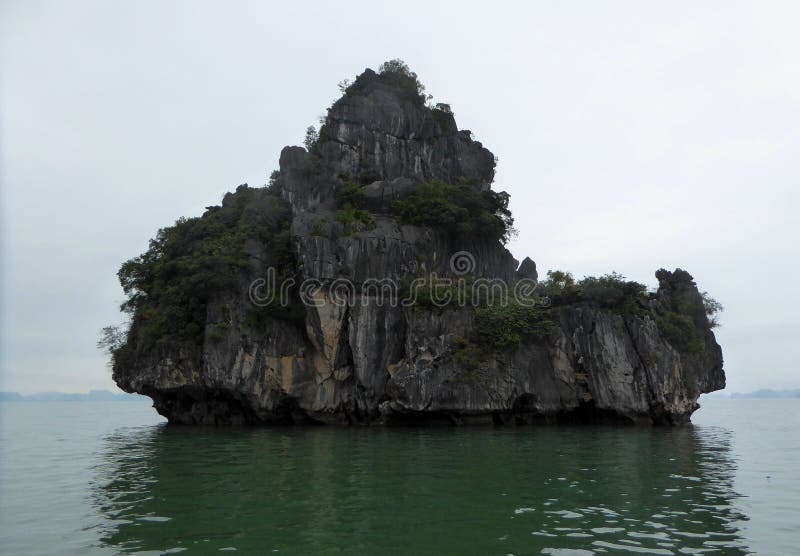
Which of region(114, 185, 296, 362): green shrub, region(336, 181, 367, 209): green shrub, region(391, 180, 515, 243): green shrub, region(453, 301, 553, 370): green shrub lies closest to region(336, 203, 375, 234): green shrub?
region(336, 181, 367, 209): green shrub

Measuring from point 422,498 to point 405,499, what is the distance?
34cm

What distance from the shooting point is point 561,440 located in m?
20.7

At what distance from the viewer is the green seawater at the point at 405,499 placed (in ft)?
25.9

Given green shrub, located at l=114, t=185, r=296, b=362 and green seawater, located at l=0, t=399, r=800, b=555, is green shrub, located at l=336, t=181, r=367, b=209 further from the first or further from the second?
green seawater, located at l=0, t=399, r=800, b=555

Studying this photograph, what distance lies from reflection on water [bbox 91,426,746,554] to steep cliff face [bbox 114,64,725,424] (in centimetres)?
764

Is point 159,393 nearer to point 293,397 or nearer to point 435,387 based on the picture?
point 293,397

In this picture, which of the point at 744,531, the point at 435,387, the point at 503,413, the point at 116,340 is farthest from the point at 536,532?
the point at 116,340

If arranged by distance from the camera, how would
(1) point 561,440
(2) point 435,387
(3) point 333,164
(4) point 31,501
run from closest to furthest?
(4) point 31,501, (1) point 561,440, (2) point 435,387, (3) point 333,164

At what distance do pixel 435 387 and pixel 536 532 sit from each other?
18.3 metres

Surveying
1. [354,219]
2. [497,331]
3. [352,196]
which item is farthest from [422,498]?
[352,196]

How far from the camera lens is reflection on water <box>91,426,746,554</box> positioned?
25.9 ft

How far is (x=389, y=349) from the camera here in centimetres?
2844

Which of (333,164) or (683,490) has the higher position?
(333,164)

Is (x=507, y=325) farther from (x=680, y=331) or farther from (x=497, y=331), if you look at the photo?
(x=680, y=331)
